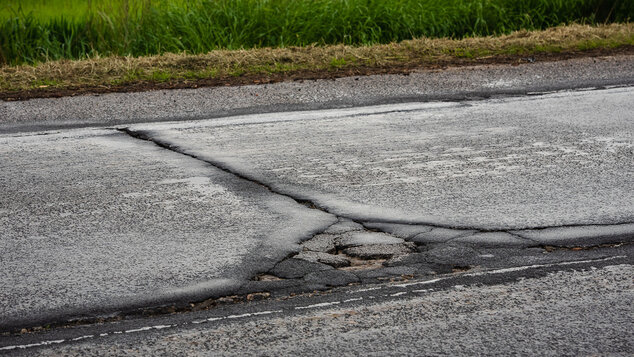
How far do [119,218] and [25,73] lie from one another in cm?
449

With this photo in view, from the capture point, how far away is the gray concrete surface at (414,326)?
3.10 m

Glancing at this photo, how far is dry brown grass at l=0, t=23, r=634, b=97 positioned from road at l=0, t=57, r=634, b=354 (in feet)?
3.48

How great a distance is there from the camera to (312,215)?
4.60m

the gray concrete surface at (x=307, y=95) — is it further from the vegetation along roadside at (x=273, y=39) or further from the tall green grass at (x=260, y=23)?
the tall green grass at (x=260, y=23)

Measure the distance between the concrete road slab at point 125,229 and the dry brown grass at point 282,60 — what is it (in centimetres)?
244

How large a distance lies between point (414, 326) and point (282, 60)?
622 centimetres

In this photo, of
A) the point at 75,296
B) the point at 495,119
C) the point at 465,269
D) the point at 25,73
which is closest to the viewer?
the point at 75,296

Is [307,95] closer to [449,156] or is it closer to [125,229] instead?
[449,156]

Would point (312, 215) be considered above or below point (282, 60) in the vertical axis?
above

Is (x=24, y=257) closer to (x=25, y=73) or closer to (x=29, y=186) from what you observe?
(x=29, y=186)

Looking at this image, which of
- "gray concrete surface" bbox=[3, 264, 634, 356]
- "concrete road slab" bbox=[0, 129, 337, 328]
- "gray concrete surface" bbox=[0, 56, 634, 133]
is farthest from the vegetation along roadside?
"gray concrete surface" bbox=[3, 264, 634, 356]

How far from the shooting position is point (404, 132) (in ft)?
21.0

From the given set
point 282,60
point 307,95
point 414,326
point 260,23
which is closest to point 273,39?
point 260,23

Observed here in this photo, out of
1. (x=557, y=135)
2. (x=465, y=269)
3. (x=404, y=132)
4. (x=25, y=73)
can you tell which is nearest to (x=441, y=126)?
(x=404, y=132)
